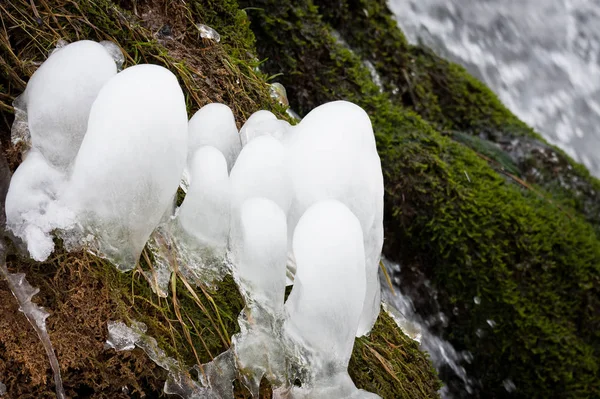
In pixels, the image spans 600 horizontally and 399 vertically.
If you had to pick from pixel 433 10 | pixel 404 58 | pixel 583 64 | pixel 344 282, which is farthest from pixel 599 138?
pixel 344 282

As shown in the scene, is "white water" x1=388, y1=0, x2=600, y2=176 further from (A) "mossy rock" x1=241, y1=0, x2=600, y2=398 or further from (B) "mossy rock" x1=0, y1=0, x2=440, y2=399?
(B) "mossy rock" x1=0, y1=0, x2=440, y2=399

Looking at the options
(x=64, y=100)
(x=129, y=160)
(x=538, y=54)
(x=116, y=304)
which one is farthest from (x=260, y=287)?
(x=538, y=54)

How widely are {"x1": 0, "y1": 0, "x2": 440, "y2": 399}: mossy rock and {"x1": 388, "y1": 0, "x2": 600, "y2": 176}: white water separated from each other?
239 inches

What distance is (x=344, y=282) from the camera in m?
1.38

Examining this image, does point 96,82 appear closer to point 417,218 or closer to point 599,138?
point 417,218

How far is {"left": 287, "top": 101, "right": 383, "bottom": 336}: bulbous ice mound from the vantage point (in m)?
1.51

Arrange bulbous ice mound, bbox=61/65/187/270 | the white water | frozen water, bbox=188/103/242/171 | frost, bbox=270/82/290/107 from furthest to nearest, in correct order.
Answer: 1. the white water
2. frost, bbox=270/82/290/107
3. frozen water, bbox=188/103/242/171
4. bulbous ice mound, bbox=61/65/187/270

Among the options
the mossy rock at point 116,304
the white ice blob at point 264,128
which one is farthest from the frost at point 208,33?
the white ice blob at point 264,128

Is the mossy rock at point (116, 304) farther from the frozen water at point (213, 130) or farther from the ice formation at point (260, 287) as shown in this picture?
the frozen water at point (213, 130)

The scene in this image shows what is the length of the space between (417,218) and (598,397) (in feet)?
5.11

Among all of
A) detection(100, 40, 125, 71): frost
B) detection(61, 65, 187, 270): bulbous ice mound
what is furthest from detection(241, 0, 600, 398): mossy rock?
detection(61, 65, 187, 270): bulbous ice mound

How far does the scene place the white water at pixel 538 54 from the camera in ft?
26.3

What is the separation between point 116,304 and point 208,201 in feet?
1.19

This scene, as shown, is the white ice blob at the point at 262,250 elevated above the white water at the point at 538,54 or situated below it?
above
